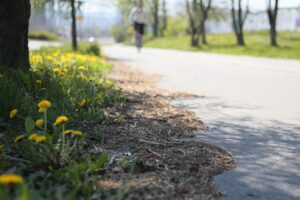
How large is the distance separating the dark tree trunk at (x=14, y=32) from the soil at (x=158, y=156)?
1.43m

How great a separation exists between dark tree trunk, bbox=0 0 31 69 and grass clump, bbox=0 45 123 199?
1.57 ft

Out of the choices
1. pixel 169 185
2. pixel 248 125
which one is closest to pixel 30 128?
pixel 169 185

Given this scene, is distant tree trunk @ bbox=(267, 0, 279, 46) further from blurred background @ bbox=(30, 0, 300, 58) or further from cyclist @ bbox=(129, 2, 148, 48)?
cyclist @ bbox=(129, 2, 148, 48)

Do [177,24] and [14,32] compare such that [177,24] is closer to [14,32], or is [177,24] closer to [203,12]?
[203,12]

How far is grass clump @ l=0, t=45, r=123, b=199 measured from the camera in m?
2.83

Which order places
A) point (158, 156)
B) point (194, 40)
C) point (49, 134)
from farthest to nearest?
point (194, 40), point (49, 134), point (158, 156)

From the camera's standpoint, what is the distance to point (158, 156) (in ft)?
12.5

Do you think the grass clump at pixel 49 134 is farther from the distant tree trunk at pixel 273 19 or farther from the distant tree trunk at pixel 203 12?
the distant tree trunk at pixel 203 12

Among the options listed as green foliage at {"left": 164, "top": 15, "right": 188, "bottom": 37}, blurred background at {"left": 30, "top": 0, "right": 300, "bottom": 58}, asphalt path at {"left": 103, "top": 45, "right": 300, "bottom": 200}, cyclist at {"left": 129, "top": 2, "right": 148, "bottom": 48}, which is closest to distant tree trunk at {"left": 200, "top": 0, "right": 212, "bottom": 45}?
blurred background at {"left": 30, "top": 0, "right": 300, "bottom": 58}

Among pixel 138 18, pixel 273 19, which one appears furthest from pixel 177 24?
pixel 138 18

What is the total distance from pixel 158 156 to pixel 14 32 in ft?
10.3

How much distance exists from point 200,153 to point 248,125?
1572mm

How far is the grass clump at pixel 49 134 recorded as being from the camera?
2830 mm

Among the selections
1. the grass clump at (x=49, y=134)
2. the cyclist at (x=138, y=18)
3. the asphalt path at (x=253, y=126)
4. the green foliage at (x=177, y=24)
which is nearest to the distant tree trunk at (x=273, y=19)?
the cyclist at (x=138, y=18)
